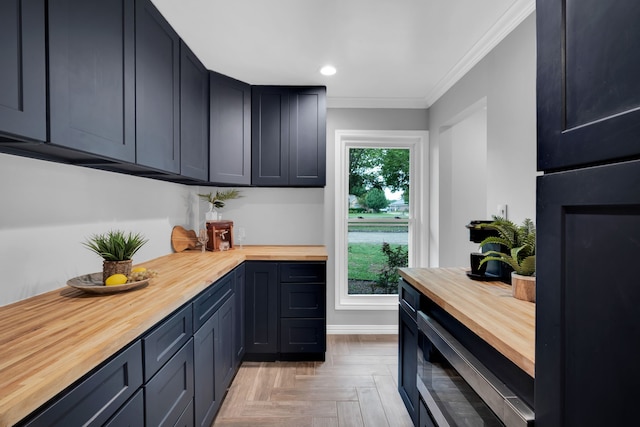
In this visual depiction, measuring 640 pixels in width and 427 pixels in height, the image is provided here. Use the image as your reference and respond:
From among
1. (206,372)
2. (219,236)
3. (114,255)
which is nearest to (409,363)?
(206,372)

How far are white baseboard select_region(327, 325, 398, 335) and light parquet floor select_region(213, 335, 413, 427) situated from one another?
0.41m

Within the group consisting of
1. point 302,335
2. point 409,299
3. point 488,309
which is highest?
point 488,309

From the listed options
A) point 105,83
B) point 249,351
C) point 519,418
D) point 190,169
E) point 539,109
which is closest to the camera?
point 539,109

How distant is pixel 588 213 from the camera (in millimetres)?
583

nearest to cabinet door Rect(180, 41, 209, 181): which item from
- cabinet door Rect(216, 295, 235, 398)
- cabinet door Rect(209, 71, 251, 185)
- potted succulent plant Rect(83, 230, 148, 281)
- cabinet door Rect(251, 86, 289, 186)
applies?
cabinet door Rect(209, 71, 251, 185)

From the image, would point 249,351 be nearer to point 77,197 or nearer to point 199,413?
point 199,413

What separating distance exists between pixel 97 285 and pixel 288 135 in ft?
6.56

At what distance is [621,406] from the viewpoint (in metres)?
0.52

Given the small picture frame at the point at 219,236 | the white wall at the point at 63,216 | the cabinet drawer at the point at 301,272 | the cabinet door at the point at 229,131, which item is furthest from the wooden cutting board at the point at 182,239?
the cabinet drawer at the point at 301,272

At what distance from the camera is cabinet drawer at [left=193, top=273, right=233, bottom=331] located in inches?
66.9

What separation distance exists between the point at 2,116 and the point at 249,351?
233 centimetres

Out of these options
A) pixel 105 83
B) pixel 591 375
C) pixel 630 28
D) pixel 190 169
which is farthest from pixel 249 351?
pixel 630 28

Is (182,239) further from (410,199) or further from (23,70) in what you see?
(410,199)

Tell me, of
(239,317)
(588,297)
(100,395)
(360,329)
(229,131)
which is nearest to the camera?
(588,297)
